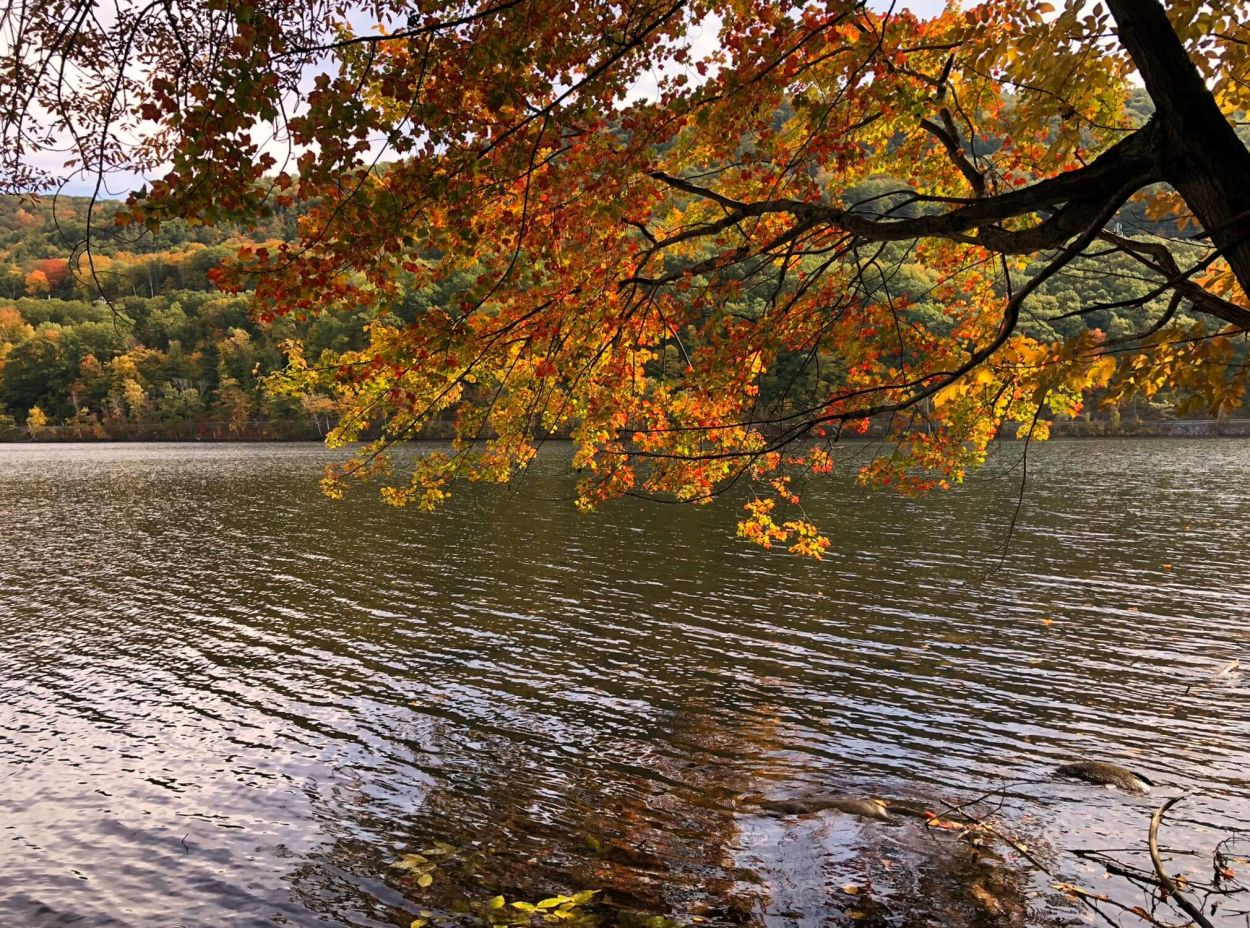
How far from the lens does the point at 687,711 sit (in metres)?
13.4

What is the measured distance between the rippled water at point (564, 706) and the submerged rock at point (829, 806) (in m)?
0.34

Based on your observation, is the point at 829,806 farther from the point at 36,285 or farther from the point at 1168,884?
the point at 36,285

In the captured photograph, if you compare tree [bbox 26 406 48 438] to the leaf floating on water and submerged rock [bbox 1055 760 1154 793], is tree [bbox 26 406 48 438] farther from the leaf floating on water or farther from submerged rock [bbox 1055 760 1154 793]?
submerged rock [bbox 1055 760 1154 793]

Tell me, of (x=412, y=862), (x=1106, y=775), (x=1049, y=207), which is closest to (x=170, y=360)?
(x=412, y=862)

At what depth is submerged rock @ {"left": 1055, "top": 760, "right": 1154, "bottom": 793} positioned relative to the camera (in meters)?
10.1

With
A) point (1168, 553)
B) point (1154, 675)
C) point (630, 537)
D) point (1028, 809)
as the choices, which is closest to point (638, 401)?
point (1028, 809)

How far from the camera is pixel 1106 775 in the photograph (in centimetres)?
1038

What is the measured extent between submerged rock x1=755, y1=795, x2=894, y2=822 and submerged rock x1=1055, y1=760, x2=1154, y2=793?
284 centimetres

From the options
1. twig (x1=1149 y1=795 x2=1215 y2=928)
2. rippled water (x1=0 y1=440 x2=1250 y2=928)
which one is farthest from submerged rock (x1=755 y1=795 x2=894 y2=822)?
twig (x1=1149 y1=795 x2=1215 y2=928)

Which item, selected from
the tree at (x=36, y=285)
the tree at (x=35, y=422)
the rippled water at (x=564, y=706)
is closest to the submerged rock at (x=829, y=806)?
the rippled water at (x=564, y=706)

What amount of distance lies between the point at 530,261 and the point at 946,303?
637cm

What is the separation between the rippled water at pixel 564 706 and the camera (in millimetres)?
8633

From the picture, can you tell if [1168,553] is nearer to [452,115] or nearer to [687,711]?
[687,711]

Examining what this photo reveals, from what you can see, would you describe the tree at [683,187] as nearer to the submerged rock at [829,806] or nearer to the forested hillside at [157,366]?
the submerged rock at [829,806]
